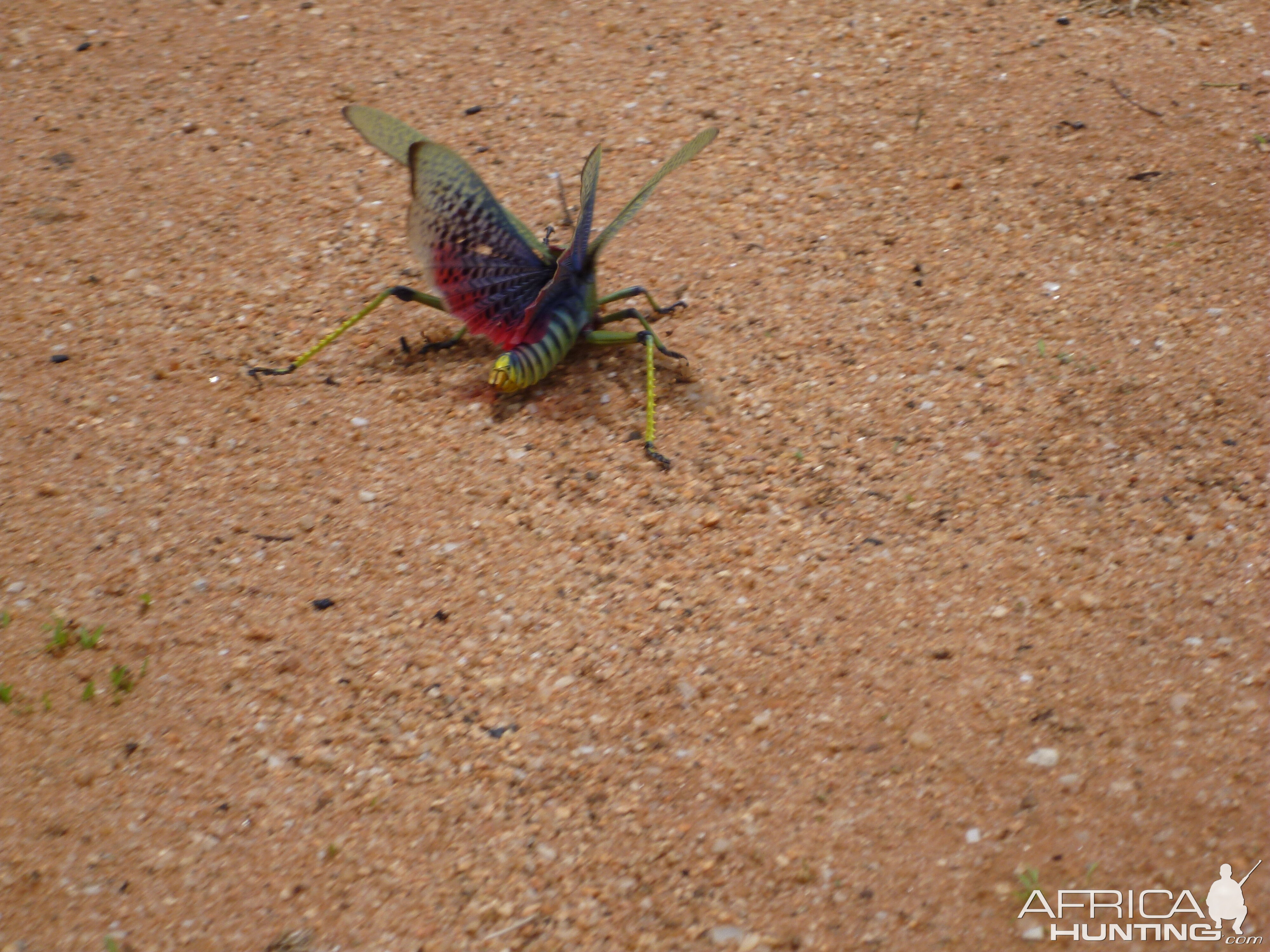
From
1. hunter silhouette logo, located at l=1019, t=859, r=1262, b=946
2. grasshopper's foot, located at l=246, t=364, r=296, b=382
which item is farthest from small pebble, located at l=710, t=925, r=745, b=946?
grasshopper's foot, located at l=246, t=364, r=296, b=382

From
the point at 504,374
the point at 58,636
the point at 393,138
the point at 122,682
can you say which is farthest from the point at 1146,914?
the point at 393,138

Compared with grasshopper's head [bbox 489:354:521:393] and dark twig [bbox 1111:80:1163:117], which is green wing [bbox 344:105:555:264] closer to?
grasshopper's head [bbox 489:354:521:393]

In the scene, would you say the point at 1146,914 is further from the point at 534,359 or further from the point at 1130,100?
the point at 1130,100

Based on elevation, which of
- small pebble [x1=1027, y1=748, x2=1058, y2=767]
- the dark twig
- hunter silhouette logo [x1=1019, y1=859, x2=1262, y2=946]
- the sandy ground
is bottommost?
hunter silhouette logo [x1=1019, y1=859, x2=1262, y2=946]

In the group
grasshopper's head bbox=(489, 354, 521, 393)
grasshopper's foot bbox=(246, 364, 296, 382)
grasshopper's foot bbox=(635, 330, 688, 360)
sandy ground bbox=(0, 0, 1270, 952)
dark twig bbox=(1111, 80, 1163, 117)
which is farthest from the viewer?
dark twig bbox=(1111, 80, 1163, 117)

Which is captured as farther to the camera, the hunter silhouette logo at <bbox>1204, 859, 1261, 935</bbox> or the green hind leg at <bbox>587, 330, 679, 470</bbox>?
the green hind leg at <bbox>587, 330, 679, 470</bbox>

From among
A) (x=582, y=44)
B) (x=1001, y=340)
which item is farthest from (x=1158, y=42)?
(x=582, y=44)

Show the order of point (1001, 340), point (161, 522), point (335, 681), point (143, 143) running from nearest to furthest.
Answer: point (335, 681)
point (161, 522)
point (1001, 340)
point (143, 143)

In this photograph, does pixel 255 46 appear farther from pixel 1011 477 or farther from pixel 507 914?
pixel 507 914

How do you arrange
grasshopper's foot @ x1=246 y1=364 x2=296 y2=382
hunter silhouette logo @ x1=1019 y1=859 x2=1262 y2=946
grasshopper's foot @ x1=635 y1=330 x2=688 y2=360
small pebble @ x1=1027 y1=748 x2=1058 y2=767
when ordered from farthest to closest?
1. grasshopper's foot @ x1=246 y1=364 x2=296 y2=382
2. grasshopper's foot @ x1=635 y1=330 x2=688 y2=360
3. small pebble @ x1=1027 y1=748 x2=1058 y2=767
4. hunter silhouette logo @ x1=1019 y1=859 x2=1262 y2=946
